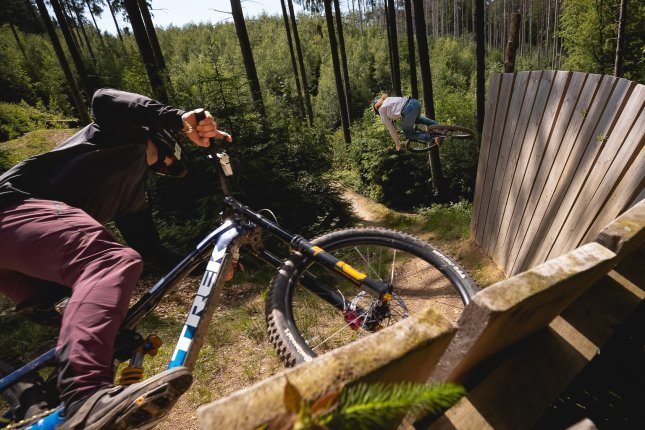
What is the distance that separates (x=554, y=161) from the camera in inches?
130

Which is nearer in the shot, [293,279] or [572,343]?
[572,343]

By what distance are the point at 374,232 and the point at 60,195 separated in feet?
6.71

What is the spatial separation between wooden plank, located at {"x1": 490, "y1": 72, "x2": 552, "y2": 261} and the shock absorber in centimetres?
391

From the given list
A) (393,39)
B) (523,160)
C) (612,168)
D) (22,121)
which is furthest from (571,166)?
(22,121)

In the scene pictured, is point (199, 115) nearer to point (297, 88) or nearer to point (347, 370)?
point (347, 370)

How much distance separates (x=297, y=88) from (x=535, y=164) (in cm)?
2420

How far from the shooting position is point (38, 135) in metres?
19.9

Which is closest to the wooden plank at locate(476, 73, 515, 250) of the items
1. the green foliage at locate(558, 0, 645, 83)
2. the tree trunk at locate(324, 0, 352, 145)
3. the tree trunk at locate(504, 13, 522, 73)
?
the tree trunk at locate(504, 13, 522, 73)

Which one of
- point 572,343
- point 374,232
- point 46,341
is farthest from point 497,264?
point 46,341

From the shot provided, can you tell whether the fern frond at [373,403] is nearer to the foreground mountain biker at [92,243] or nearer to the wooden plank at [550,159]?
the foreground mountain biker at [92,243]

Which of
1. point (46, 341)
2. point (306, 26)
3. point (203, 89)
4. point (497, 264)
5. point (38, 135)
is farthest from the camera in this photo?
point (306, 26)

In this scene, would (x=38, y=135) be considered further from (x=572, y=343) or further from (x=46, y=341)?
(x=572, y=343)

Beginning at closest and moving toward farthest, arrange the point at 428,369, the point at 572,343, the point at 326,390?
the point at 326,390 → the point at 428,369 → the point at 572,343

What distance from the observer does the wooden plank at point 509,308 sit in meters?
0.69
